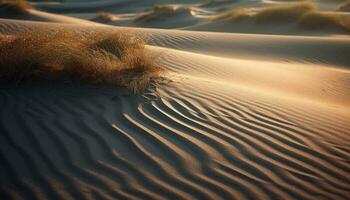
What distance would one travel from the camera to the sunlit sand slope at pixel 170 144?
2.48m

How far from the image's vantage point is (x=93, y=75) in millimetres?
4242

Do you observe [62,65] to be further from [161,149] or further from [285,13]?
[285,13]

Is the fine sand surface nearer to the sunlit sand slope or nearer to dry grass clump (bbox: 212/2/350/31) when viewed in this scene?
the sunlit sand slope

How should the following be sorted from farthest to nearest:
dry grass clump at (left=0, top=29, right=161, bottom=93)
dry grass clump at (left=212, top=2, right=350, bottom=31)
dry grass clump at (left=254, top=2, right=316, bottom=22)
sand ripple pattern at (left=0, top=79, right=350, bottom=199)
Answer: dry grass clump at (left=254, top=2, right=316, bottom=22)
dry grass clump at (left=212, top=2, right=350, bottom=31)
dry grass clump at (left=0, top=29, right=161, bottom=93)
sand ripple pattern at (left=0, top=79, right=350, bottom=199)

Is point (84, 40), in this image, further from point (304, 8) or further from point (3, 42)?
point (304, 8)

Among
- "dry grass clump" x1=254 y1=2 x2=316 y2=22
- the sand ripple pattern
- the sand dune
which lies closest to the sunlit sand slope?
the sand ripple pattern

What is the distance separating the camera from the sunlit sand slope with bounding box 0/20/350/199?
248 centimetres

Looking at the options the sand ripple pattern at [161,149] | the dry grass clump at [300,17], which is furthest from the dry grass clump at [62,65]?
the dry grass clump at [300,17]

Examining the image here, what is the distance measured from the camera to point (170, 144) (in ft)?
9.96

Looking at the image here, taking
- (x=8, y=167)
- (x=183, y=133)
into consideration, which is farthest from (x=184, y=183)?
(x=8, y=167)

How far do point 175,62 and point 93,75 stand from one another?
2.41 m

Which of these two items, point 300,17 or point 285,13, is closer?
point 300,17

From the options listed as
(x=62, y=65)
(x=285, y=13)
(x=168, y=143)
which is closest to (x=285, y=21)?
(x=285, y=13)

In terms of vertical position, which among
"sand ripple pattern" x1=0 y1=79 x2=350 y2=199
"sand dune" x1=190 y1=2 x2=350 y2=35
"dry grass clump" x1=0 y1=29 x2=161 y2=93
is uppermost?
"sand dune" x1=190 y1=2 x2=350 y2=35
